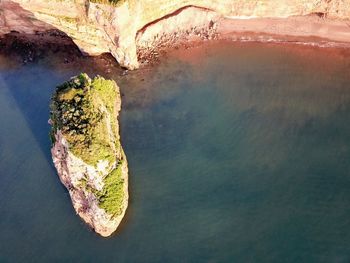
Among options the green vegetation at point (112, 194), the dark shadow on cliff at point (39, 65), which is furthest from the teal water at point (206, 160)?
the green vegetation at point (112, 194)

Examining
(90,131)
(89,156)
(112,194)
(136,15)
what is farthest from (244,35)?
(112,194)

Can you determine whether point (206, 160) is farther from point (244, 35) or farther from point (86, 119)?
point (244, 35)

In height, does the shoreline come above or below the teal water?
above

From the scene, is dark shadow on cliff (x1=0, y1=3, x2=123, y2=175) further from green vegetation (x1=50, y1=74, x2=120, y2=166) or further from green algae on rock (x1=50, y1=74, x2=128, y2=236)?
green algae on rock (x1=50, y1=74, x2=128, y2=236)

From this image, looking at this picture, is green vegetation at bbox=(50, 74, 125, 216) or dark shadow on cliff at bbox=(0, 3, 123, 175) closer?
green vegetation at bbox=(50, 74, 125, 216)

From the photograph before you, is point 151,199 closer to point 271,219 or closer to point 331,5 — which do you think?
point 271,219

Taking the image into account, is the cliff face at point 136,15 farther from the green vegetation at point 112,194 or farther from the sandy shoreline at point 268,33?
the green vegetation at point 112,194

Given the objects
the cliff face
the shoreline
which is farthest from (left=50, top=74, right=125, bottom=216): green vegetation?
the shoreline
